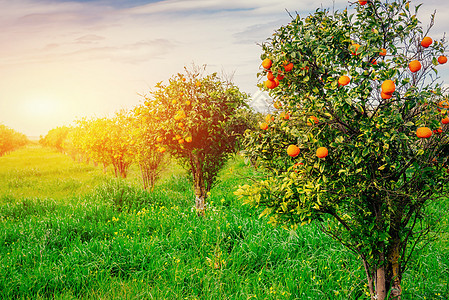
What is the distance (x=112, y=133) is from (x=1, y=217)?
20.5 ft

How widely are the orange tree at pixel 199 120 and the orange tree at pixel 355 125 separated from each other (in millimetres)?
2961

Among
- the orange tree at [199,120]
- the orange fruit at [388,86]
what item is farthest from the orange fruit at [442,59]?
the orange tree at [199,120]

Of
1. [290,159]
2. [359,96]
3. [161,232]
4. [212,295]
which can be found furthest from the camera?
[161,232]

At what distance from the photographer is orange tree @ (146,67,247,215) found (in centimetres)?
600

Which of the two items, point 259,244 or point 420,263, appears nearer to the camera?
point 420,263

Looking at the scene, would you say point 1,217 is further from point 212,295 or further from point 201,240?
point 212,295

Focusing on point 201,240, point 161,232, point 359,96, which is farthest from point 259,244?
point 359,96

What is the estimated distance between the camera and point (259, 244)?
17.2 ft

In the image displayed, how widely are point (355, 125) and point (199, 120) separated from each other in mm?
3595

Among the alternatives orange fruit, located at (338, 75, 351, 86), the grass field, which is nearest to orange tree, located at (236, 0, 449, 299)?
orange fruit, located at (338, 75, 351, 86)

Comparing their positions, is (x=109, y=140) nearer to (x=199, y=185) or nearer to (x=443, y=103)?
(x=199, y=185)

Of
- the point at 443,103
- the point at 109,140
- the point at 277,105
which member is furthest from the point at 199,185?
the point at 109,140

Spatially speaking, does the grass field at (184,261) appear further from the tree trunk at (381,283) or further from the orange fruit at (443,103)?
the orange fruit at (443,103)

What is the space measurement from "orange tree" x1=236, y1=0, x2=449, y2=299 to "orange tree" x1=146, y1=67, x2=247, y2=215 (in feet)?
9.72
